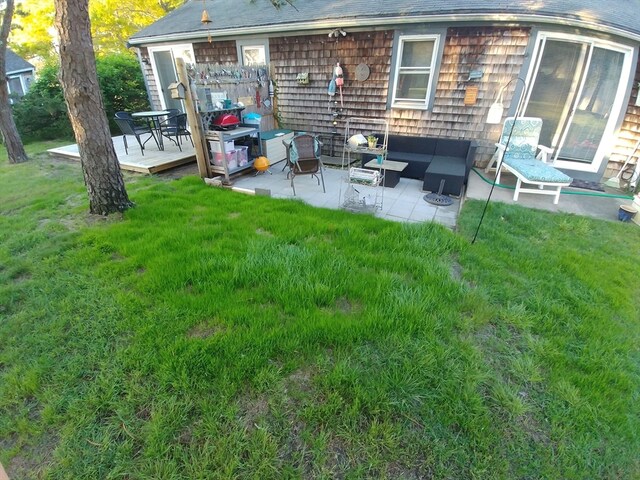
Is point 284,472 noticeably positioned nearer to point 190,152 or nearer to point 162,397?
point 162,397

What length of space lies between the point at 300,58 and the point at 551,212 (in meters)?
5.62

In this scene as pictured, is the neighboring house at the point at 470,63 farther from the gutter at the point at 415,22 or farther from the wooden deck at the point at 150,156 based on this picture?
the wooden deck at the point at 150,156

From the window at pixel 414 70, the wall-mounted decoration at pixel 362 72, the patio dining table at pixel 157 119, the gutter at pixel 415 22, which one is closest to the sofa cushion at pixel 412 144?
the window at pixel 414 70

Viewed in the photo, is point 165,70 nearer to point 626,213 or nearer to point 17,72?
point 626,213

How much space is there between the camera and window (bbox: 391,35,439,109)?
5.70m

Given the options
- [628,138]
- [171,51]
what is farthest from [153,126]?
[628,138]

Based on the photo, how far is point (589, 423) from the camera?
1.71 meters

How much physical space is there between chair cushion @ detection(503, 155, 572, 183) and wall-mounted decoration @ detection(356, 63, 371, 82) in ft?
10.2

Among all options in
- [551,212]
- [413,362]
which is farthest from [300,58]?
[413,362]

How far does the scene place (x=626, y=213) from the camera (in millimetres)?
4203

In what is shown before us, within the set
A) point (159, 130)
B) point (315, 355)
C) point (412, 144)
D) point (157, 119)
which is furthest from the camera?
point (157, 119)

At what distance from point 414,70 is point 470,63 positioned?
3.20 ft

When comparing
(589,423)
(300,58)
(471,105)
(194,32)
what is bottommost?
(589,423)

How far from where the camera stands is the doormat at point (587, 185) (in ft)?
17.4
